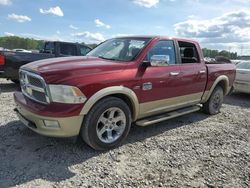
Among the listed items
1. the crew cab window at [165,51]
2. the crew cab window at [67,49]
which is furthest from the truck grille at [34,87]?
the crew cab window at [67,49]

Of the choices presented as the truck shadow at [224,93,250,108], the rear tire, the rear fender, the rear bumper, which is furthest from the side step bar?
the rear bumper

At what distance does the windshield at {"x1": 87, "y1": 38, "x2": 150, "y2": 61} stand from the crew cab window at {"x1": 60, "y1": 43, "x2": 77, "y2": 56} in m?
5.30

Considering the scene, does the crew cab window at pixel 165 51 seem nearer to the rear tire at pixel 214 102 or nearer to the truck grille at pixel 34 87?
the truck grille at pixel 34 87

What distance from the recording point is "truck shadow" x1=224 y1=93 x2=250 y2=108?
8806mm

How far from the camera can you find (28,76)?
436 centimetres

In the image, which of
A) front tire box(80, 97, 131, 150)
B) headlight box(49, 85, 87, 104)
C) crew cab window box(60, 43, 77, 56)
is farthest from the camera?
crew cab window box(60, 43, 77, 56)

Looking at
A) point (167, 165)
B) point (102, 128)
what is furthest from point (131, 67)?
point (167, 165)

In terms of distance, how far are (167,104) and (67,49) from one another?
655cm

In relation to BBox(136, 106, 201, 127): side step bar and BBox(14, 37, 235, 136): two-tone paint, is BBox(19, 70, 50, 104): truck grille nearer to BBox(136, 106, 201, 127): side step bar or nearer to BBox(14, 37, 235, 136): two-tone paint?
BBox(14, 37, 235, 136): two-tone paint

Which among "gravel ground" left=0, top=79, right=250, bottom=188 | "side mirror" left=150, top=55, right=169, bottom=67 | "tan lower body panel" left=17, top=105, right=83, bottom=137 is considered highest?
"side mirror" left=150, top=55, right=169, bottom=67

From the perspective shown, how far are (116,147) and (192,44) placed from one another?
10.4 ft

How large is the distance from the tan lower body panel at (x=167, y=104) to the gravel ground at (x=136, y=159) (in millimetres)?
473

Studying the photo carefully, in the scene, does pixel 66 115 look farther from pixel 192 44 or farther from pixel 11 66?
pixel 11 66

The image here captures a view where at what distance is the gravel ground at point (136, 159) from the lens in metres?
3.55
